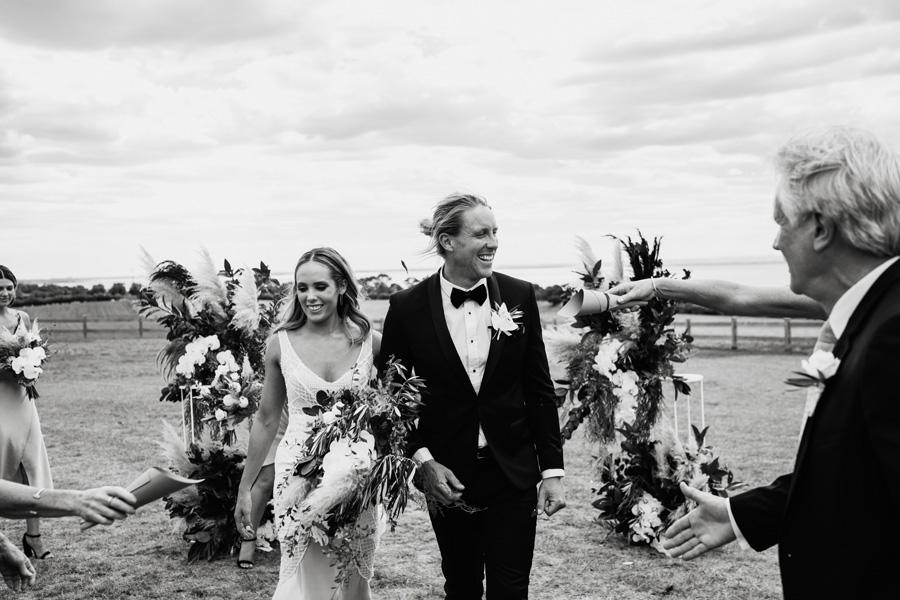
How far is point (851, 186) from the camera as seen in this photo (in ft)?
7.11

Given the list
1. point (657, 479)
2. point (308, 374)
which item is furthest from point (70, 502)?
point (657, 479)

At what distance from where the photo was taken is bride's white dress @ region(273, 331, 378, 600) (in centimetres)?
463

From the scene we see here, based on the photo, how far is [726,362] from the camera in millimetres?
22875

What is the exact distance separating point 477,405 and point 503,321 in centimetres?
47

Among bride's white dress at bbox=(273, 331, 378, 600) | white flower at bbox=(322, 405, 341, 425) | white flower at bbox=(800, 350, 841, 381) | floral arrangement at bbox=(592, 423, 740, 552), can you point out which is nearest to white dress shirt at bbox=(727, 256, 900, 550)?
white flower at bbox=(800, 350, 841, 381)

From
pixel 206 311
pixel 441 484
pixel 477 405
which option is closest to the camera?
pixel 441 484

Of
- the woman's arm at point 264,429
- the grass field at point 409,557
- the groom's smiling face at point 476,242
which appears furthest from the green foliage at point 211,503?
the groom's smiling face at point 476,242

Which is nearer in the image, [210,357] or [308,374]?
[308,374]

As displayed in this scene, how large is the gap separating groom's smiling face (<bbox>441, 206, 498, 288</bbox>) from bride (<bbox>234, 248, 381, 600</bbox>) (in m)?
0.95

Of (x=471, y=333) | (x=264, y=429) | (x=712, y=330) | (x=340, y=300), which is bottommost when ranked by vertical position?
(x=712, y=330)

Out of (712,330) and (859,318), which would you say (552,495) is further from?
(712,330)

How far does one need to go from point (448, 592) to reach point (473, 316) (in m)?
1.52

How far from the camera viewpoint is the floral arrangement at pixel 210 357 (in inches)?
277

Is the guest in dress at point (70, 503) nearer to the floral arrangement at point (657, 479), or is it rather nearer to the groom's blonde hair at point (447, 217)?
the groom's blonde hair at point (447, 217)
